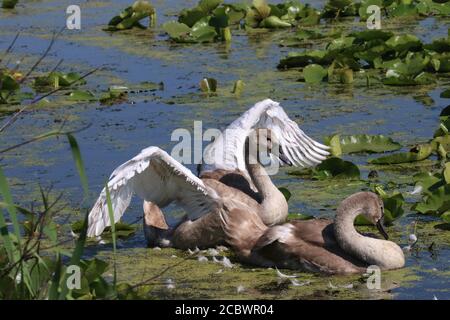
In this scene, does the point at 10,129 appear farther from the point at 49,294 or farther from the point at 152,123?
the point at 49,294

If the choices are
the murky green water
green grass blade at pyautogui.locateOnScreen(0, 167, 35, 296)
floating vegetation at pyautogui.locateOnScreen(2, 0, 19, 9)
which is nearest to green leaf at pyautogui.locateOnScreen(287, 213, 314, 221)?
the murky green water

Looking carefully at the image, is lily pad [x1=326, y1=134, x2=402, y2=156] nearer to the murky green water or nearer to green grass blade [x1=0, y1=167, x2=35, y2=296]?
the murky green water

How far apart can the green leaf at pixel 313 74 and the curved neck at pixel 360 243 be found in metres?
4.51

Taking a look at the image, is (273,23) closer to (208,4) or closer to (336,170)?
(208,4)

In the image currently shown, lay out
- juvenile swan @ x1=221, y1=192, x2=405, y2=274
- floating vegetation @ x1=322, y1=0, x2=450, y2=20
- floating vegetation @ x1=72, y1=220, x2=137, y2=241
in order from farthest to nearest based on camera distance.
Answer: floating vegetation @ x1=322, y1=0, x2=450, y2=20 < floating vegetation @ x1=72, y1=220, x2=137, y2=241 < juvenile swan @ x1=221, y1=192, x2=405, y2=274

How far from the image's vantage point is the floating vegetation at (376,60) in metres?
11.6

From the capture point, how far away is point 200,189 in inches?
319

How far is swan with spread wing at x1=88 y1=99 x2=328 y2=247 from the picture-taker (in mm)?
7793

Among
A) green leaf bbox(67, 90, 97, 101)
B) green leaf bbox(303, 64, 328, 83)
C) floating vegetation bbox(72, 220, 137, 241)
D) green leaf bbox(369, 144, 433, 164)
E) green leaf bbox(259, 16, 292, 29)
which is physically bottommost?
floating vegetation bbox(72, 220, 137, 241)

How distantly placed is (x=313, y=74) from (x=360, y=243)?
188 inches

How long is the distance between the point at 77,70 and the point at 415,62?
3.43 meters

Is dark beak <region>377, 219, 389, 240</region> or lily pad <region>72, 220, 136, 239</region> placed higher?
dark beak <region>377, 219, 389, 240</region>

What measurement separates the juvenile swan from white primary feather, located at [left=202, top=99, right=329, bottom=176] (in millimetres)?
1207

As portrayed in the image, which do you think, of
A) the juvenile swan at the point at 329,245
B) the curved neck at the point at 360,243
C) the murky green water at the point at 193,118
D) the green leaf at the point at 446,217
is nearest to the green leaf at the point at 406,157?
the murky green water at the point at 193,118
